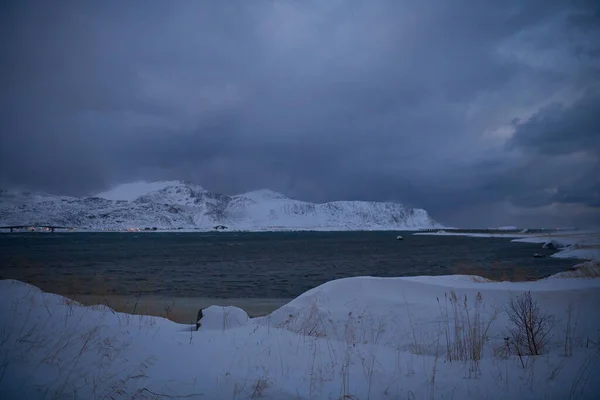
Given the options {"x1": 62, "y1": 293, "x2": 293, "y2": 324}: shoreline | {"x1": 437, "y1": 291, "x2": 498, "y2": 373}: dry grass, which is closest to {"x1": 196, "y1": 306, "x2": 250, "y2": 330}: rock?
{"x1": 437, "y1": 291, "x2": 498, "y2": 373}: dry grass

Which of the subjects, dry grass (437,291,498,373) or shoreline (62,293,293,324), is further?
shoreline (62,293,293,324)

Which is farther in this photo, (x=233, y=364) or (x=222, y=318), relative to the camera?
(x=222, y=318)

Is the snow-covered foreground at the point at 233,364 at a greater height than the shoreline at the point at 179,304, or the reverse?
the snow-covered foreground at the point at 233,364

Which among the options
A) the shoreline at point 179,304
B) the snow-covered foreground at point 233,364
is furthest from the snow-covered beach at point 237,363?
the shoreline at point 179,304

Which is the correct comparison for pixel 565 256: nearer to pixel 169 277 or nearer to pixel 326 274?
pixel 326 274

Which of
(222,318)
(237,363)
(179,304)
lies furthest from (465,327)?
(179,304)

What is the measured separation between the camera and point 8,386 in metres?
4.47

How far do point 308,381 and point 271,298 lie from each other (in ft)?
60.3

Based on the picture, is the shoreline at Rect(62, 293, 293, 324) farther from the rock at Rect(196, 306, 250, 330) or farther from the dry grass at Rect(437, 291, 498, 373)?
the dry grass at Rect(437, 291, 498, 373)

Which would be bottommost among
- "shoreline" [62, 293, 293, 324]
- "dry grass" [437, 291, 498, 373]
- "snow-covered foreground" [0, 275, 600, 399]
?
"shoreline" [62, 293, 293, 324]

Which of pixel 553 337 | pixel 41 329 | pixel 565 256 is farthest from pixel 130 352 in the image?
pixel 565 256

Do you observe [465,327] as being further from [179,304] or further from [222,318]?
[179,304]

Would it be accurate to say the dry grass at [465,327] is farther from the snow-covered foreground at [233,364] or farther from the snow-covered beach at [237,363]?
the snow-covered foreground at [233,364]

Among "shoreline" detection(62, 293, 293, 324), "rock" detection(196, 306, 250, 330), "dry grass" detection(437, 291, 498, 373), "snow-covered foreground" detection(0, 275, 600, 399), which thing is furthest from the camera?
"shoreline" detection(62, 293, 293, 324)
